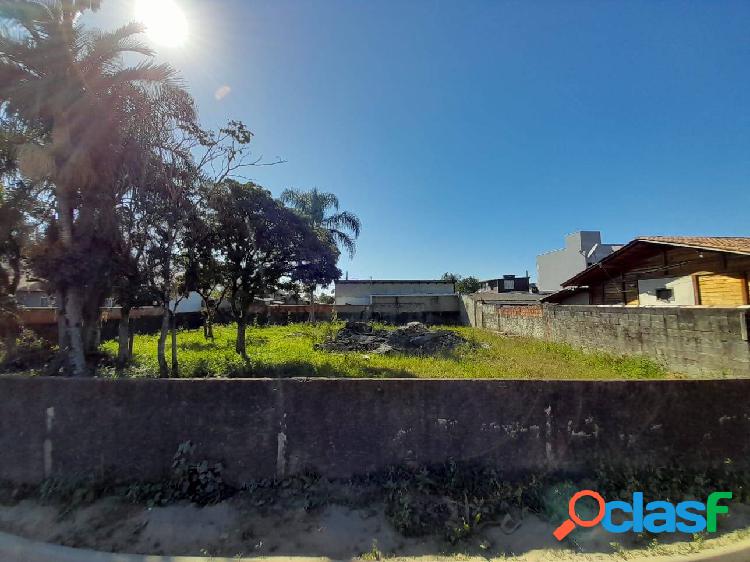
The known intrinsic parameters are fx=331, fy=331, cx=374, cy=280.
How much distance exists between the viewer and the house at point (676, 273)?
780 centimetres

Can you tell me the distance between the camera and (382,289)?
31.7m

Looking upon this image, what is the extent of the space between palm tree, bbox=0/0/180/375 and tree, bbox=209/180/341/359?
257 cm

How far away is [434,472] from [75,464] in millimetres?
3611

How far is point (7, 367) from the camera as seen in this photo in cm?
881

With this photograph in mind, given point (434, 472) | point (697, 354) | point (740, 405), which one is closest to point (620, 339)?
point (697, 354)

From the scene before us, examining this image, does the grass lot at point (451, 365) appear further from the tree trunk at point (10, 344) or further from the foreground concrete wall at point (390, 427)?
the tree trunk at point (10, 344)

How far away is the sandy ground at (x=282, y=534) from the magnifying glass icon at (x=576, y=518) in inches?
2.5

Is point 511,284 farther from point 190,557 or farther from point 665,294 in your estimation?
point 190,557

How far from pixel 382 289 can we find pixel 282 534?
2908 cm

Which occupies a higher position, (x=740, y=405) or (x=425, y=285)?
(x=425, y=285)

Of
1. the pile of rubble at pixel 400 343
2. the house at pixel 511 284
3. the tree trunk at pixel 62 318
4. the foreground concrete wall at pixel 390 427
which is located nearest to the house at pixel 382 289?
the house at pixel 511 284

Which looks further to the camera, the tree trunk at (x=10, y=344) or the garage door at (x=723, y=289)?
the tree trunk at (x=10, y=344)

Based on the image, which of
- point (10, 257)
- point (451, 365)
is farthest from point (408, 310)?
point (10, 257)

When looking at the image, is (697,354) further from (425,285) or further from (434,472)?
(425,285)
